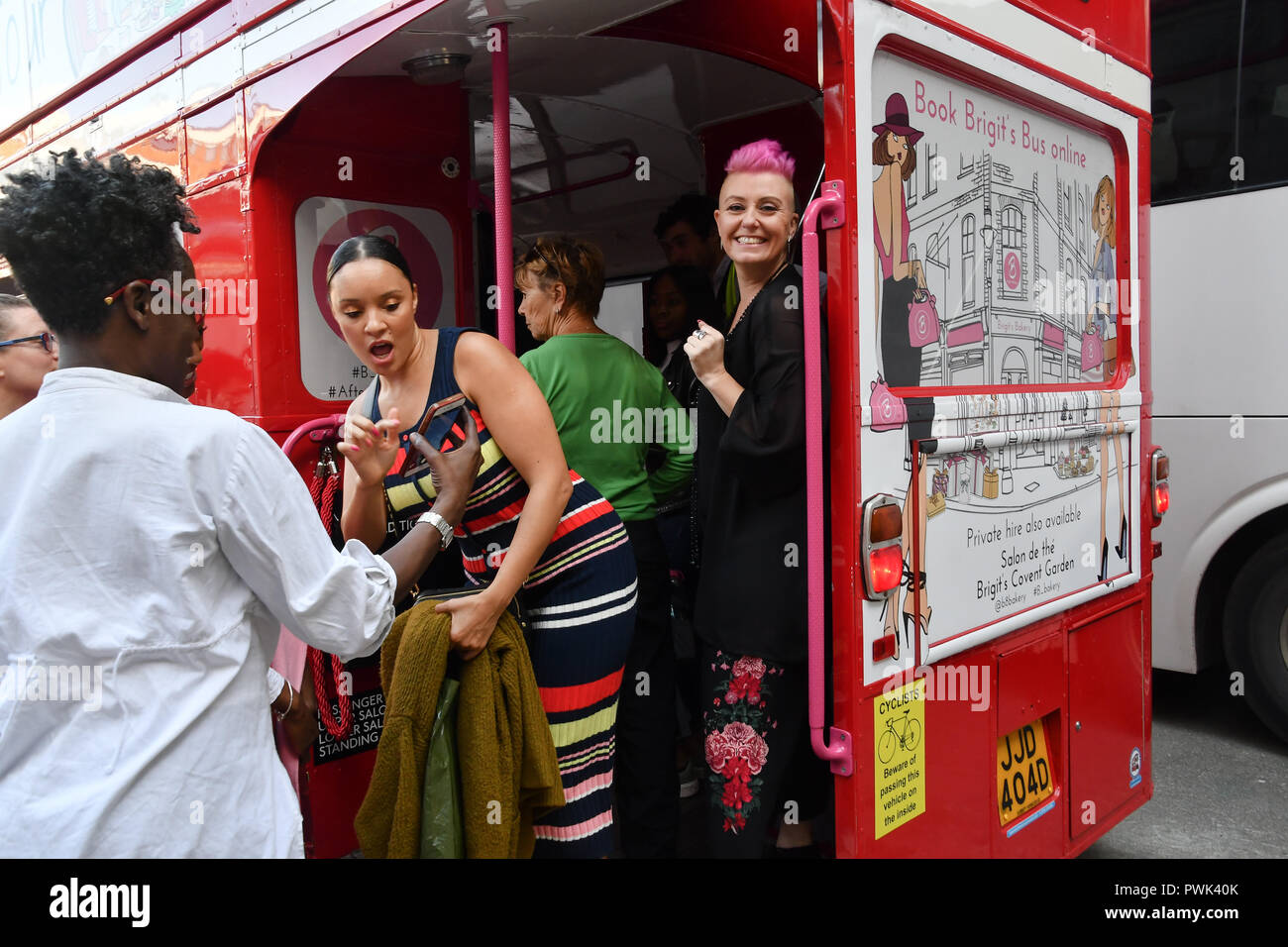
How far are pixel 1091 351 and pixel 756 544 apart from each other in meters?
1.39

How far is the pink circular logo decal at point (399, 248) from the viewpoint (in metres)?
2.82

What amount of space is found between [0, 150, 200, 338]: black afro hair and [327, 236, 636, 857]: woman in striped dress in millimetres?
719

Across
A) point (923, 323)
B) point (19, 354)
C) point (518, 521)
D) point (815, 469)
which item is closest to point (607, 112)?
point (923, 323)

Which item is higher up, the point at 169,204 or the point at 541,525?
the point at 169,204

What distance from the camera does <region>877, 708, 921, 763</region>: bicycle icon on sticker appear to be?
218 centimetres

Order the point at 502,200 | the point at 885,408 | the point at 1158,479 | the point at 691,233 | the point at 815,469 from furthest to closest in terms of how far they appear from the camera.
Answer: the point at 691,233, the point at 1158,479, the point at 502,200, the point at 885,408, the point at 815,469

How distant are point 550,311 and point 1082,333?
1585 mm

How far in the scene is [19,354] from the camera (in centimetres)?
290

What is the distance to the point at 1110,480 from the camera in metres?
3.03

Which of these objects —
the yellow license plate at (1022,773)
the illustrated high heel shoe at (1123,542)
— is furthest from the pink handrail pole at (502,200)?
the illustrated high heel shoe at (1123,542)

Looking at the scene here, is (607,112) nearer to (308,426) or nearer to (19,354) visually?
(308,426)

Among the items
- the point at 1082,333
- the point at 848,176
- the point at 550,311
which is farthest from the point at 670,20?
the point at 1082,333

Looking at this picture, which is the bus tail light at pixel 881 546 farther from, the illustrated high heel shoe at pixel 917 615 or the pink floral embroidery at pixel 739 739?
the pink floral embroidery at pixel 739 739
